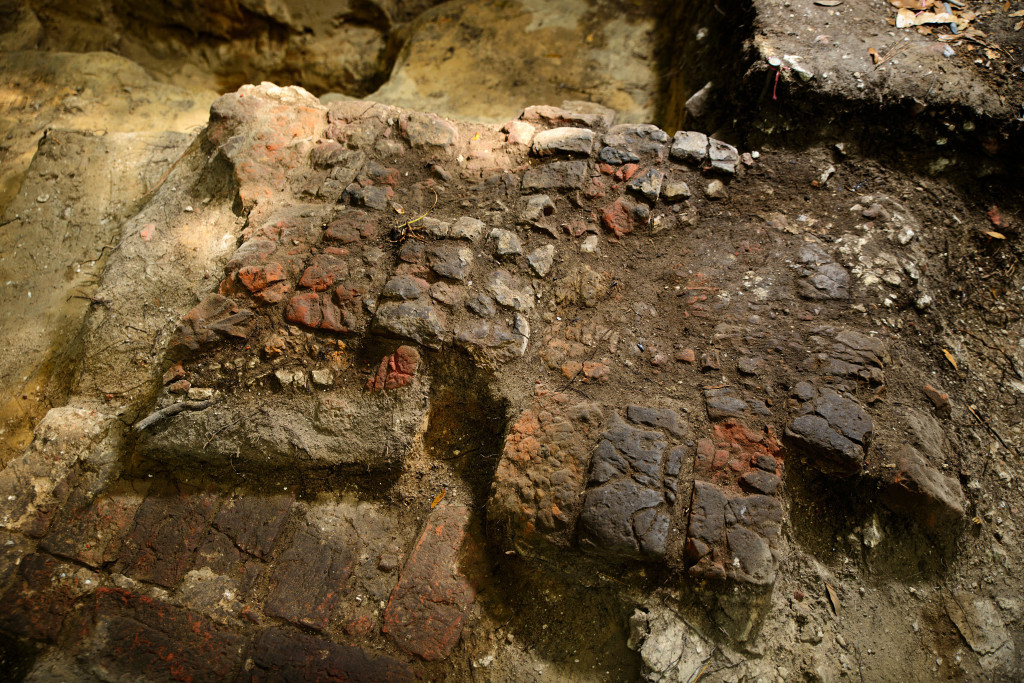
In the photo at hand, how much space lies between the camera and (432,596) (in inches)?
71.2

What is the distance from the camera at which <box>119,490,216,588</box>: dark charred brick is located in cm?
181

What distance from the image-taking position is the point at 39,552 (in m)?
1.80

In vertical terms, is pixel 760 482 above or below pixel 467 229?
below

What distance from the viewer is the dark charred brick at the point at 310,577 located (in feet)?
5.83

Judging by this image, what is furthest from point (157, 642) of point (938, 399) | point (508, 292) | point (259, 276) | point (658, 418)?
point (938, 399)

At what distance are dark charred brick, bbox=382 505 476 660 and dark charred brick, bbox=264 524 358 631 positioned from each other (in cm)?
18

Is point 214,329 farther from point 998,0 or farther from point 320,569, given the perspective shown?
point 998,0

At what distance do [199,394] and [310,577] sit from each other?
701mm

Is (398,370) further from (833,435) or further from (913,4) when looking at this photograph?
(913,4)

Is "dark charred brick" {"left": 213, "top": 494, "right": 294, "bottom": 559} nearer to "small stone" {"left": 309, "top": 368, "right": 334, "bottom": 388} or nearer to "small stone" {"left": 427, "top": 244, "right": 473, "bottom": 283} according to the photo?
"small stone" {"left": 309, "top": 368, "right": 334, "bottom": 388}

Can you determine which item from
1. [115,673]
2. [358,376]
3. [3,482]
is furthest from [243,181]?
[115,673]

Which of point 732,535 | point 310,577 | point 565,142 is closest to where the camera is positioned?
point 732,535

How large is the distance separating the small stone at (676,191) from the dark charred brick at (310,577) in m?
1.71

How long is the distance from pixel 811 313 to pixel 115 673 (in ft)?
7.87
